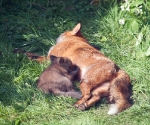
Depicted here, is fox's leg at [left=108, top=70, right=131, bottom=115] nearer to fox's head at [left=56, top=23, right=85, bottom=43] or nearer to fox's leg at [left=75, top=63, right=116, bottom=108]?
fox's leg at [left=75, top=63, right=116, bottom=108]

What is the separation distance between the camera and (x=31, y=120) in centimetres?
555

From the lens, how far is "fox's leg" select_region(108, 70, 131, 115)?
5.61 meters

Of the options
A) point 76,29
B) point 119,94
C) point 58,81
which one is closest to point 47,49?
point 76,29

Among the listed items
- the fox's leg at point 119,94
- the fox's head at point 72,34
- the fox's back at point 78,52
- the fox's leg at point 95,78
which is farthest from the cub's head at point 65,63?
the fox's head at point 72,34

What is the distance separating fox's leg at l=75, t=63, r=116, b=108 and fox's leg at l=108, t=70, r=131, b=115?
0.37 ft

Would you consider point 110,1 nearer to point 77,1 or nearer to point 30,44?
point 77,1

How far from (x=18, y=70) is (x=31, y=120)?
1175mm

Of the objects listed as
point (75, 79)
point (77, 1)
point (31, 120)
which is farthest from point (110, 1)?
point (31, 120)

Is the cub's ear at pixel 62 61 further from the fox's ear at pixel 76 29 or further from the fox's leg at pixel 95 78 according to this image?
A: the fox's ear at pixel 76 29

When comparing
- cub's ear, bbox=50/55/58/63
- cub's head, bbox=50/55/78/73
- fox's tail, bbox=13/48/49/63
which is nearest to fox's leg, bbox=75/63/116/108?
cub's head, bbox=50/55/78/73

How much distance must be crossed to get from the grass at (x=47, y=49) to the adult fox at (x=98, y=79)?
0.35 ft

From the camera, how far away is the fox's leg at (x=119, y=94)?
18.4ft

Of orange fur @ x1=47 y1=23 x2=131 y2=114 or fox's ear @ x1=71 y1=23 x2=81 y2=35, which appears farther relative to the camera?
fox's ear @ x1=71 y1=23 x2=81 y2=35

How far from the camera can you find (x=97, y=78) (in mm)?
5891
